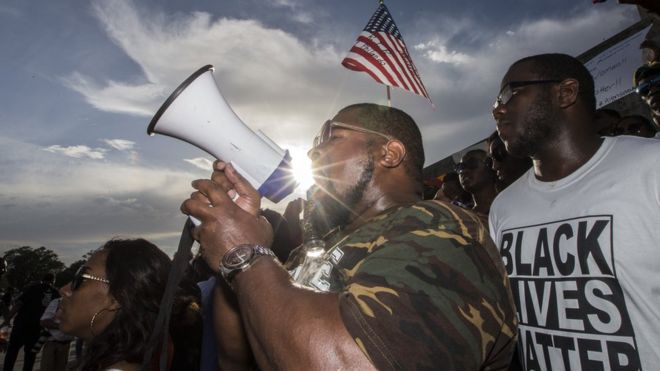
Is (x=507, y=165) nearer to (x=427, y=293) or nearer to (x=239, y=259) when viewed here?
(x=427, y=293)

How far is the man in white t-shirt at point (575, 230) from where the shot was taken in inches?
62.9

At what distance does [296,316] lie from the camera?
1094 mm

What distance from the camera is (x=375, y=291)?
43.9 inches

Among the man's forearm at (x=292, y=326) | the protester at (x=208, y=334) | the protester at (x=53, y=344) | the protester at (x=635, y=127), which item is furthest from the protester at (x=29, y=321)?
the protester at (x=635, y=127)

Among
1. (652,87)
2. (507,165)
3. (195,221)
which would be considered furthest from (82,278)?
(652,87)

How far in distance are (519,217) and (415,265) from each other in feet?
3.88

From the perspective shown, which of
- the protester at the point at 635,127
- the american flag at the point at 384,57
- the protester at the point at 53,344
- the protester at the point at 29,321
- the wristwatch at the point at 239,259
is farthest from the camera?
the protester at the point at 29,321

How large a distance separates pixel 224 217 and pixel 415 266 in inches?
25.8

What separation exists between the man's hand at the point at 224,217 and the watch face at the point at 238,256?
0.03 metres

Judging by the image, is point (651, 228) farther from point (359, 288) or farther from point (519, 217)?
point (359, 288)

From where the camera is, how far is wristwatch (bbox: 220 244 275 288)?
127cm

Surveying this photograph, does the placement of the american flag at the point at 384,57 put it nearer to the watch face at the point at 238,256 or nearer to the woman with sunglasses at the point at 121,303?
the woman with sunglasses at the point at 121,303

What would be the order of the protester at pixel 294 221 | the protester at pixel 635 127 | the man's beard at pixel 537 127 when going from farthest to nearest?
the protester at pixel 294 221 → the protester at pixel 635 127 → the man's beard at pixel 537 127

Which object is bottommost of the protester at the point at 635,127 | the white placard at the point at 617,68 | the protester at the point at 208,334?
the protester at the point at 208,334
